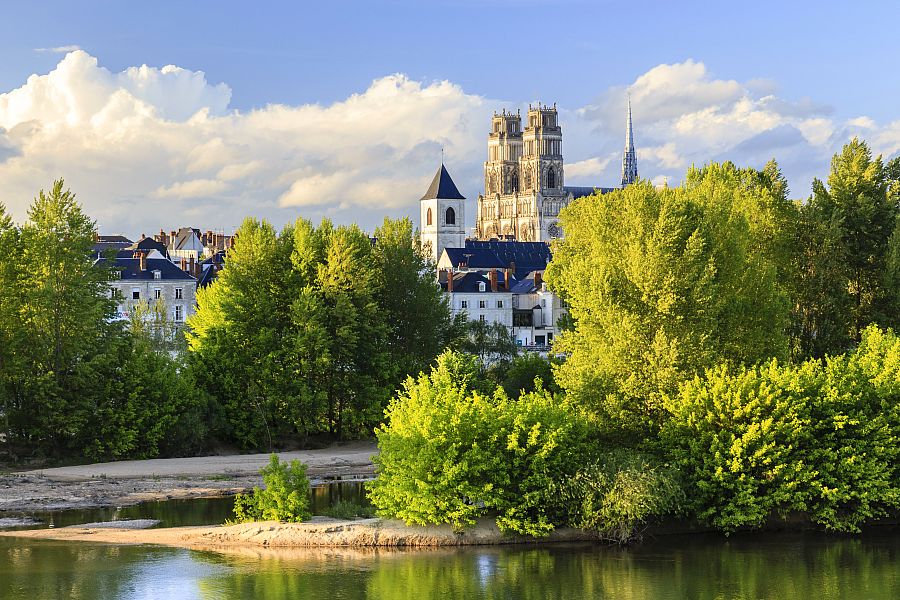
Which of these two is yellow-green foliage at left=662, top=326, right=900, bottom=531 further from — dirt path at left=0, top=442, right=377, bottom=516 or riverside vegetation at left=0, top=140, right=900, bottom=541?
dirt path at left=0, top=442, right=377, bottom=516

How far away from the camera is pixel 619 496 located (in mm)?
37062

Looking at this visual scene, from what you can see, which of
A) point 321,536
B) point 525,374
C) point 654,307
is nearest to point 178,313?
point 525,374

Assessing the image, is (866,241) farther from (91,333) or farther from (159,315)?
(159,315)

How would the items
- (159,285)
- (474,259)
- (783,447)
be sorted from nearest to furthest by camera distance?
(783,447) < (159,285) < (474,259)

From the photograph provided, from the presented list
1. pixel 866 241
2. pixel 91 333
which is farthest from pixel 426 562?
pixel 866 241

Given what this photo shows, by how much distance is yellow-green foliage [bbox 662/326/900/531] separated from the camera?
38.4 m

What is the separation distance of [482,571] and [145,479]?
2070cm

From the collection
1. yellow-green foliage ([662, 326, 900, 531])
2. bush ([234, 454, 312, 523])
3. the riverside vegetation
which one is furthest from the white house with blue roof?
yellow-green foliage ([662, 326, 900, 531])

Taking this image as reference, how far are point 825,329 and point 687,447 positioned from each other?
20.7m

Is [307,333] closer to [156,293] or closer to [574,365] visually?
[574,365]

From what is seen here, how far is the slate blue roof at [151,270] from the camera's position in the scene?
10200 centimetres

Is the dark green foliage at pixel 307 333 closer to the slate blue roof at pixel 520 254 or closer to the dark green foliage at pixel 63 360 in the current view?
the dark green foliage at pixel 63 360

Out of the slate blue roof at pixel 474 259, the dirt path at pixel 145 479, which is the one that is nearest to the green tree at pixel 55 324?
the dirt path at pixel 145 479

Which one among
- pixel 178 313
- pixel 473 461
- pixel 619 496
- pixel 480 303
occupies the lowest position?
pixel 619 496
